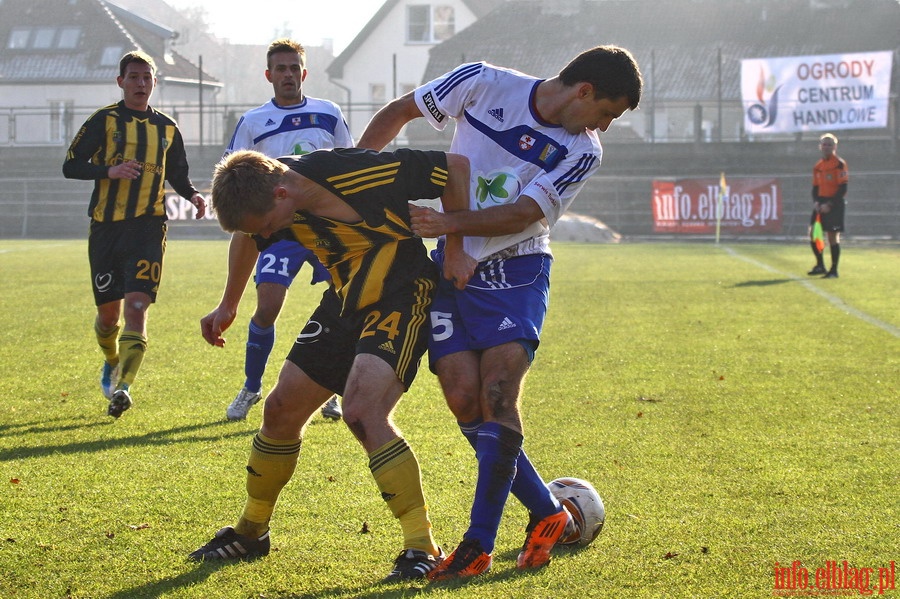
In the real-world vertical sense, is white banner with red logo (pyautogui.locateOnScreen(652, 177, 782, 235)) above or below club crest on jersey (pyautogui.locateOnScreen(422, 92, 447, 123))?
below

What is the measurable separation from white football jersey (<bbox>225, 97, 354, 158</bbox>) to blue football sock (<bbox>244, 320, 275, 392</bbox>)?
3.71 feet

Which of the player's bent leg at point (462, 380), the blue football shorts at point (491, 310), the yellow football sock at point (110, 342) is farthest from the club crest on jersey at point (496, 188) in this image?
the yellow football sock at point (110, 342)

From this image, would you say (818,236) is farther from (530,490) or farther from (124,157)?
(530,490)

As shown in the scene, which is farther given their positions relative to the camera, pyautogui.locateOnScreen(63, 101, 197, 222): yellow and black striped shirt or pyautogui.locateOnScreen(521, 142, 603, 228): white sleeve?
pyautogui.locateOnScreen(63, 101, 197, 222): yellow and black striped shirt

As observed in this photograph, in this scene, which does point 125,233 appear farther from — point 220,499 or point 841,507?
point 841,507

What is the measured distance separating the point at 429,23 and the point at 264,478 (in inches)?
2044

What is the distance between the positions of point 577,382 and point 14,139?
36465mm

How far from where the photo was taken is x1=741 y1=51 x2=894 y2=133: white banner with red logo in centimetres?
3678

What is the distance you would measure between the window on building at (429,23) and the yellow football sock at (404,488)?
2019 inches

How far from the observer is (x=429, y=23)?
5416 cm

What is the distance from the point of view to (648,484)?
5184mm

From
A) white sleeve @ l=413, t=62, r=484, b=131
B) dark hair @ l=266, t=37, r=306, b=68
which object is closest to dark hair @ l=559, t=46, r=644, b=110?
white sleeve @ l=413, t=62, r=484, b=131

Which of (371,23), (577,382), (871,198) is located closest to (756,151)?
(871,198)

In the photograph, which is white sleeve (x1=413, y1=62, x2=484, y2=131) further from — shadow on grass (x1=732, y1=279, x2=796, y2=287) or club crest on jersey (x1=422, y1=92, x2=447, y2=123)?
shadow on grass (x1=732, y1=279, x2=796, y2=287)
